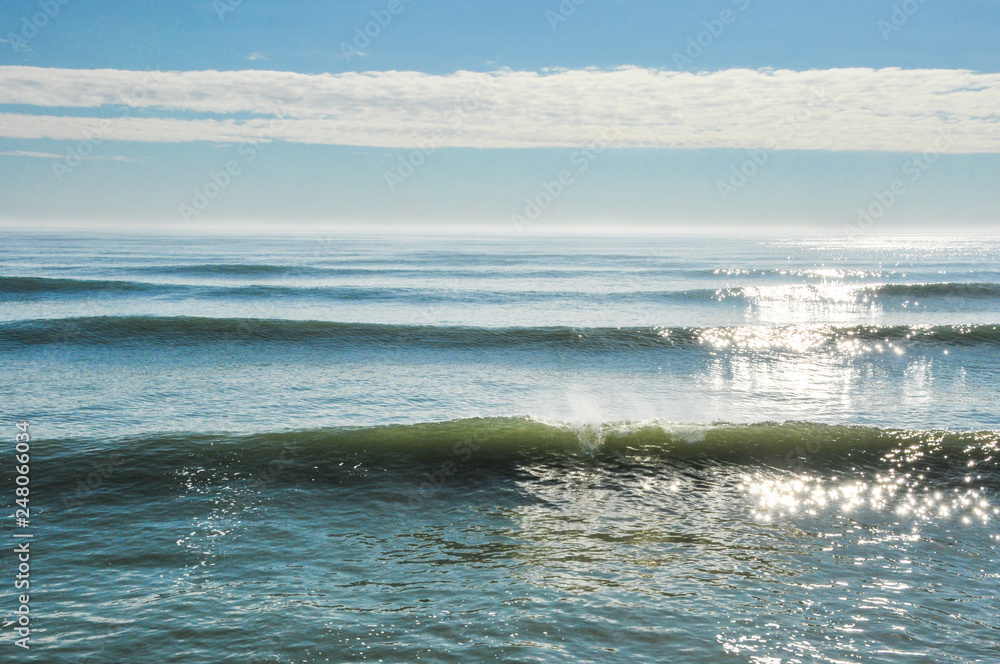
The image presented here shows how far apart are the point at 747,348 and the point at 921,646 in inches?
684

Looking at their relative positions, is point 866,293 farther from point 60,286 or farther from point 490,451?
point 60,286

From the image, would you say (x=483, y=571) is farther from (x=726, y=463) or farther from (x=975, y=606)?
(x=726, y=463)

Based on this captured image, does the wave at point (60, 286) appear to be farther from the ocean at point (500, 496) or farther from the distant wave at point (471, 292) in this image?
the ocean at point (500, 496)

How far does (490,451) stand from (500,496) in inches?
69.8

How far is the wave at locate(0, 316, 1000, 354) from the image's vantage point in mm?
21938

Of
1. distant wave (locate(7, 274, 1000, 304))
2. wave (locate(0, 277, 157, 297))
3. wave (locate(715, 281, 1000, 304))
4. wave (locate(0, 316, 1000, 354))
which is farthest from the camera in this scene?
wave (locate(715, 281, 1000, 304))

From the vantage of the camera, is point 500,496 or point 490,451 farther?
point 490,451

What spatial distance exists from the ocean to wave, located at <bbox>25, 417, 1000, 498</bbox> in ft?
0.20

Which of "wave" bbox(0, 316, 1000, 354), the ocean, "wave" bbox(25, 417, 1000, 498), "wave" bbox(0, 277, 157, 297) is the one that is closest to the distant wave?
"wave" bbox(0, 277, 157, 297)

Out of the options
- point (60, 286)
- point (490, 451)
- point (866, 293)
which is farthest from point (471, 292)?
point (490, 451)

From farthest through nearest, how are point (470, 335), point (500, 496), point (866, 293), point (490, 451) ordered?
point (866, 293) → point (470, 335) → point (490, 451) → point (500, 496)

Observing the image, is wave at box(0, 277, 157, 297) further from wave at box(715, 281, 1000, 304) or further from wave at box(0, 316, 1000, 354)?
wave at box(715, 281, 1000, 304)

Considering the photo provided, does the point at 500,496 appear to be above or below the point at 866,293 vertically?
below

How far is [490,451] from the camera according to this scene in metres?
10.6
